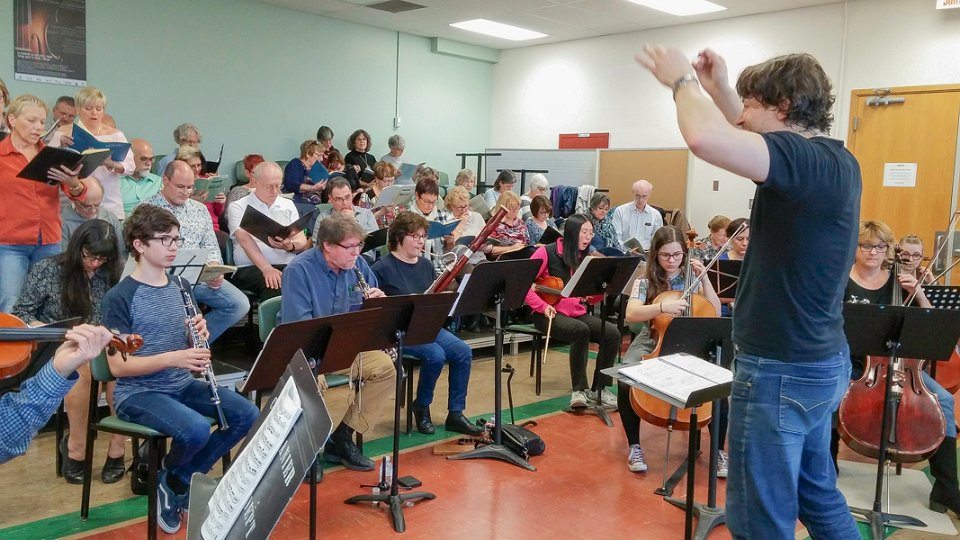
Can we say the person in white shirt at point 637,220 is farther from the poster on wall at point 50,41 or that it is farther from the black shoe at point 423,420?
the poster on wall at point 50,41

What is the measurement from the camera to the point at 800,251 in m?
1.80

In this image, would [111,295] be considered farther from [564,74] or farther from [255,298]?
[564,74]

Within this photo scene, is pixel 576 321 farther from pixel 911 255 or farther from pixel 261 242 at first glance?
pixel 261 242

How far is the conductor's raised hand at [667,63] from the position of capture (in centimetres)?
173

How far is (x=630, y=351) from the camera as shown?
406 cm

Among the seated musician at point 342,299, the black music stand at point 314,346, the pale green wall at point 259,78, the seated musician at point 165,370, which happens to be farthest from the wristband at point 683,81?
the pale green wall at point 259,78

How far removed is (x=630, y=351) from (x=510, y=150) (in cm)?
780

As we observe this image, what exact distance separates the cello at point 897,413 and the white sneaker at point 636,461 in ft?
3.15

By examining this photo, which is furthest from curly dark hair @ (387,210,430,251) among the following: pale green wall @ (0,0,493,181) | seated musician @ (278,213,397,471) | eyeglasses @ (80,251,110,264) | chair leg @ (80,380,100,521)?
pale green wall @ (0,0,493,181)

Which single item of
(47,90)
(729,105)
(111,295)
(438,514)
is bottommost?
(438,514)

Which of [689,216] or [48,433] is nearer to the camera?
[48,433]

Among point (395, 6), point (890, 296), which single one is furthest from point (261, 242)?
point (395, 6)

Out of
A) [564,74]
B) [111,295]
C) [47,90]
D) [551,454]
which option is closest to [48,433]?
[111,295]

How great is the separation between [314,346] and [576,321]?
8.09 ft
